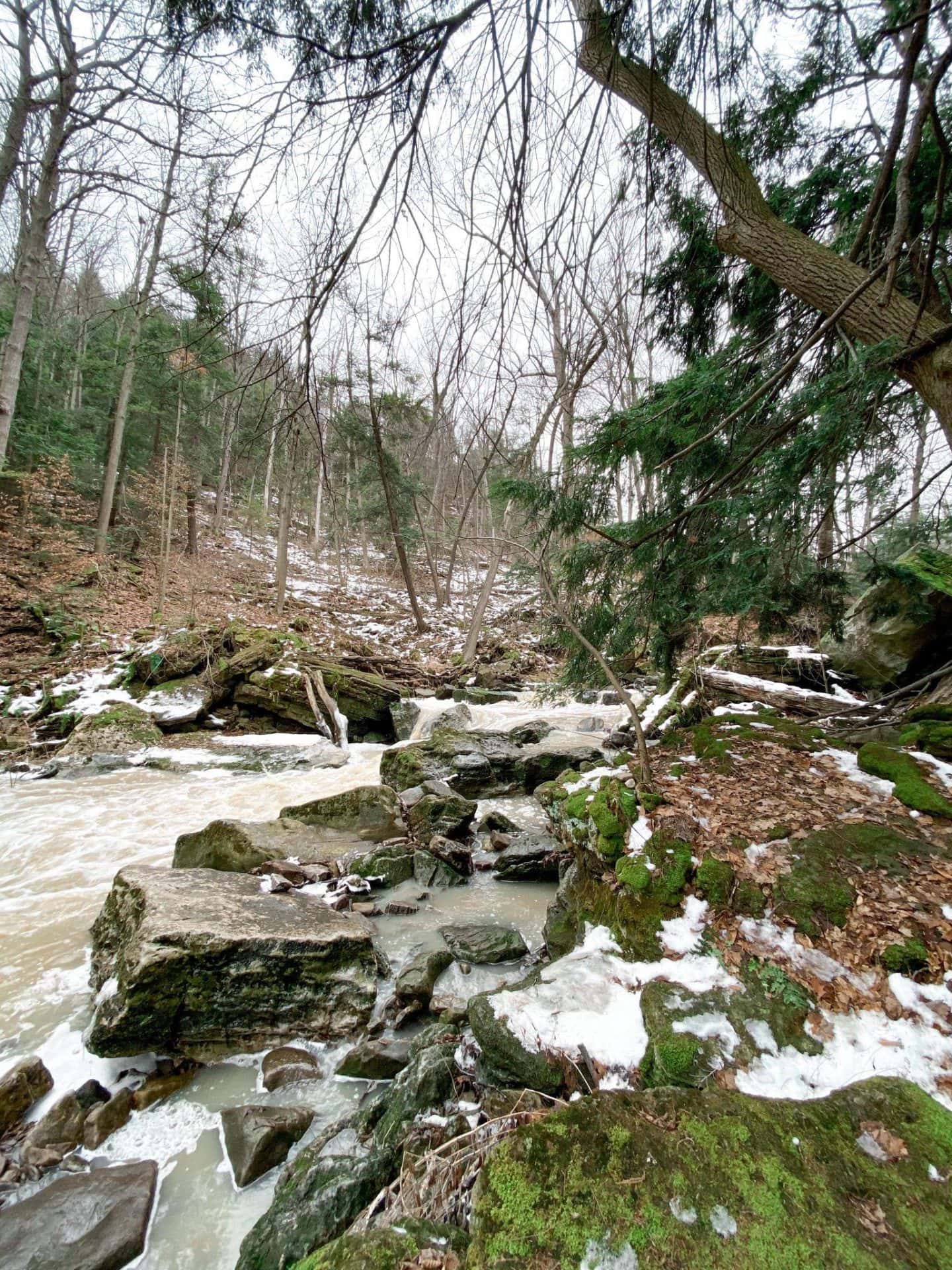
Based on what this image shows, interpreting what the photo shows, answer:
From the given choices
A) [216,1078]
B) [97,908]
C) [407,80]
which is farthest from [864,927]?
[97,908]

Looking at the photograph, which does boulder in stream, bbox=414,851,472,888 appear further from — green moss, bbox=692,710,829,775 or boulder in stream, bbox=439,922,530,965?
green moss, bbox=692,710,829,775

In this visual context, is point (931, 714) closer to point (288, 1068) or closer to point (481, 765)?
point (288, 1068)

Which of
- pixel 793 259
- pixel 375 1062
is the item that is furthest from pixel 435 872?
pixel 793 259

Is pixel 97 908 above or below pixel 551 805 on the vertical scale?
below

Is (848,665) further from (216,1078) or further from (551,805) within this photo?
(216,1078)

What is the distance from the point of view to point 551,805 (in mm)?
4230

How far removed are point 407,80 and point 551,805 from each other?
434 cm

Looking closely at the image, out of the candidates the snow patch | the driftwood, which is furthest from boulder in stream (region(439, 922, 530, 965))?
the driftwood

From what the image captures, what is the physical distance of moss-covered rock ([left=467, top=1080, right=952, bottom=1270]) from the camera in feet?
4.47

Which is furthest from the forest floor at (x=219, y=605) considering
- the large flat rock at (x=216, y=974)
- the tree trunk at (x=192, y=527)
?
the large flat rock at (x=216, y=974)

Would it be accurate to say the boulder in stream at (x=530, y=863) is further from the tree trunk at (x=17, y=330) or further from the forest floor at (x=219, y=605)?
the tree trunk at (x=17, y=330)

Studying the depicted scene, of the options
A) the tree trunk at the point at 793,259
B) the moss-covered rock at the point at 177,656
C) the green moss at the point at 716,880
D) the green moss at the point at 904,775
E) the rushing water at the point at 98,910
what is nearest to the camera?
the rushing water at the point at 98,910

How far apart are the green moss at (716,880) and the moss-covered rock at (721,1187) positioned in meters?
0.92

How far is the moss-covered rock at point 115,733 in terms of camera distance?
8.31 meters
